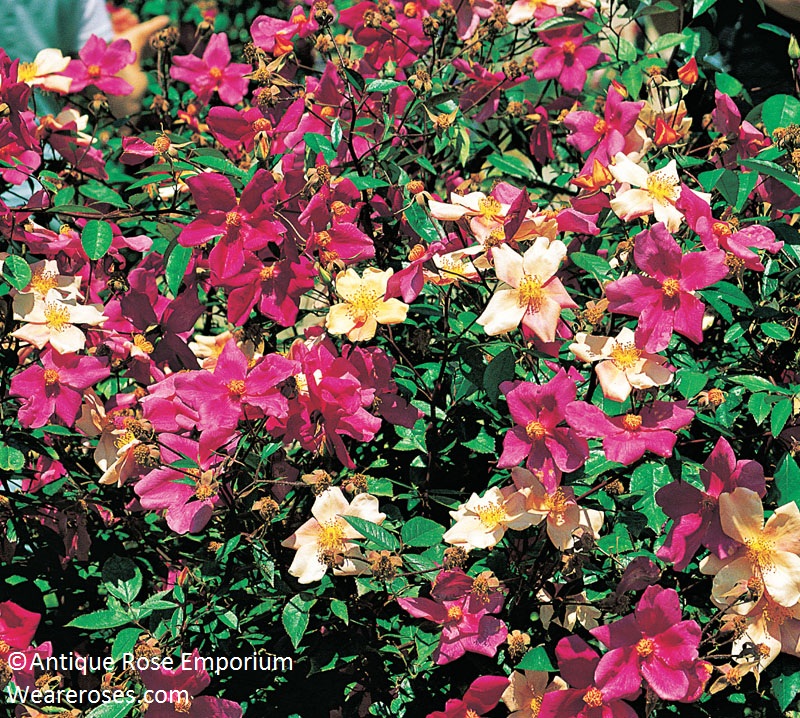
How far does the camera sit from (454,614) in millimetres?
1146

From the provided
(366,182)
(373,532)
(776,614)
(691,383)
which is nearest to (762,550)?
(776,614)

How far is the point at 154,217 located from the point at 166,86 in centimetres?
69

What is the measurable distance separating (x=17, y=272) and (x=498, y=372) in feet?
2.04

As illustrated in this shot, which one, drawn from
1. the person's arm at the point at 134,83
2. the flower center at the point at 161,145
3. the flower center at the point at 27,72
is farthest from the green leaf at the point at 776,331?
the person's arm at the point at 134,83

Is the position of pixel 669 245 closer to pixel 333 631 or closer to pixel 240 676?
pixel 333 631

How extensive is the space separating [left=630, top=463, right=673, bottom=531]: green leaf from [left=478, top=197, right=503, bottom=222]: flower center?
13.6 inches

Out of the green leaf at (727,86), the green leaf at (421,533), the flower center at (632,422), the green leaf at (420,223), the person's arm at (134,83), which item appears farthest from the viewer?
→ the person's arm at (134,83)

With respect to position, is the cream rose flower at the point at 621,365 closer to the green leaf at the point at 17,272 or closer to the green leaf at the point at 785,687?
the green leaf at the point at 785,687

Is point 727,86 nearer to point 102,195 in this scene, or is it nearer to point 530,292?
point 530,292

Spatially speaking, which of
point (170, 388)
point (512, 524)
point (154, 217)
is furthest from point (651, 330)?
point (154, 217)

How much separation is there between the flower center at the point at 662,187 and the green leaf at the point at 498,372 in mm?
250

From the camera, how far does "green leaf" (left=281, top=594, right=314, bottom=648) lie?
113 centimetres

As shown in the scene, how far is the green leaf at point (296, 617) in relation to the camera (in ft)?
3.69

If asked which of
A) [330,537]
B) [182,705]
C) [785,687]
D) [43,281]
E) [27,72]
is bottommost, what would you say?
[182,705]
